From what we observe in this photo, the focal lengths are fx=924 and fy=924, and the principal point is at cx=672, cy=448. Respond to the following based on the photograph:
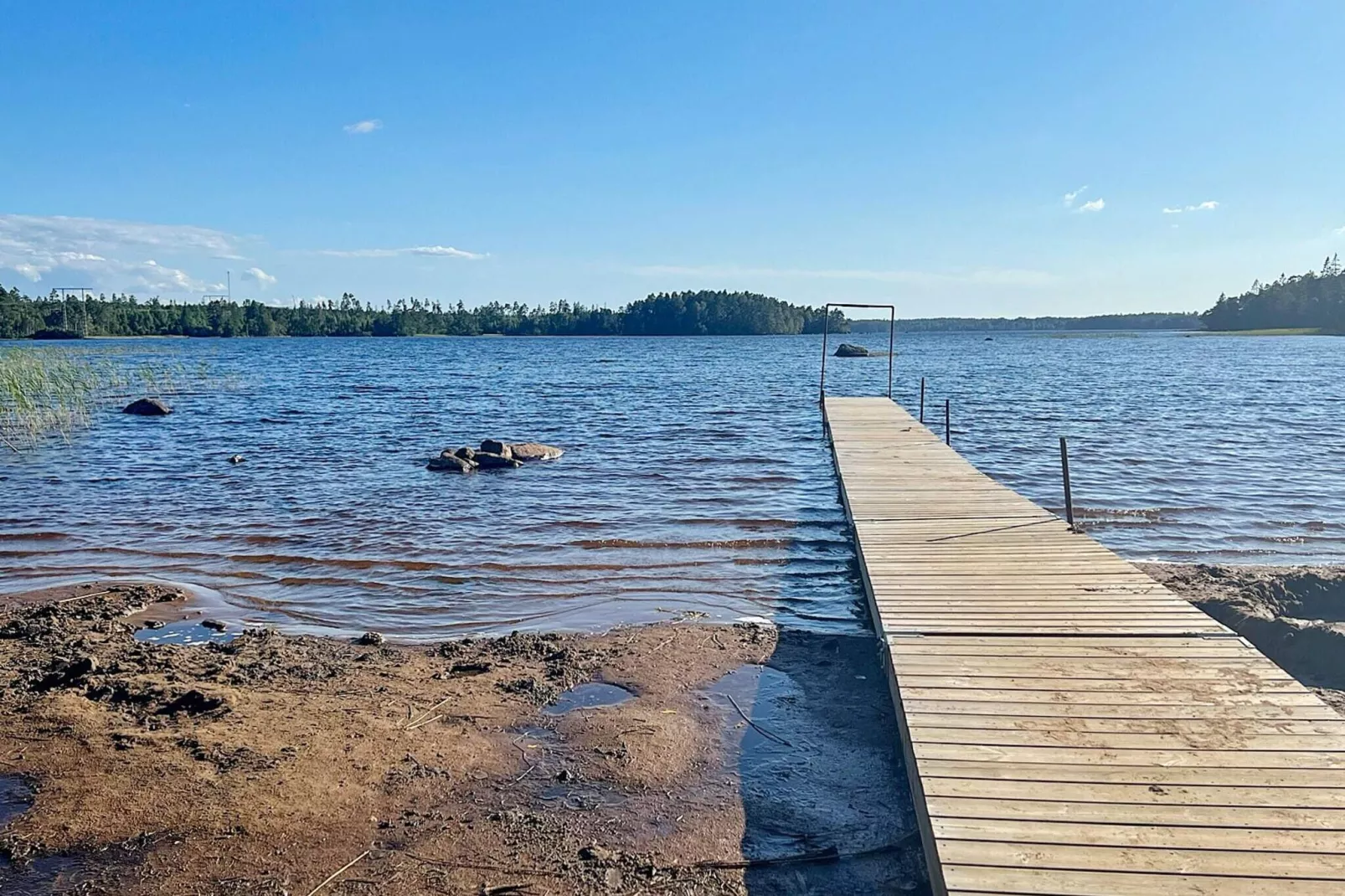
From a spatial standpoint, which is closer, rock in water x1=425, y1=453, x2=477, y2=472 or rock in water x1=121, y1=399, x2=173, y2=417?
rock in water x1=425, y1=453, x2=477, y2=472

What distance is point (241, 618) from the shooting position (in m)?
8.11

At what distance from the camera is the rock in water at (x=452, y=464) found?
16484 millimetres

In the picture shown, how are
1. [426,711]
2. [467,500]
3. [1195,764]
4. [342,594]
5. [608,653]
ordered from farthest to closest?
[467,500] → [342,594] → [608,653] → [426,711] → [1195,764]

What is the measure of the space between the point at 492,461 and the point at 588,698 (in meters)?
11.2

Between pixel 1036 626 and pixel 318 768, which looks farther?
pixel 1036 626

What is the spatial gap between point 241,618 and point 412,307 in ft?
554

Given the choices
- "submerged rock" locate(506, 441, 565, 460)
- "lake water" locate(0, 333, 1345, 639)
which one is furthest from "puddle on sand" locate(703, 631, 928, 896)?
"submerged rock" locate(506, 441, 565, 460)

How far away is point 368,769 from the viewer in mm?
4969

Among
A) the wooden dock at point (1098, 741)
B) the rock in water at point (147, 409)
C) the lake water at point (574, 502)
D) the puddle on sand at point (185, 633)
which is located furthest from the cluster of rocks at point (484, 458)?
the rock in water at point (147, 409)

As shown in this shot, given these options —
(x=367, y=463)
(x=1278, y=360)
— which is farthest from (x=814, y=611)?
(x=1278, y=360)

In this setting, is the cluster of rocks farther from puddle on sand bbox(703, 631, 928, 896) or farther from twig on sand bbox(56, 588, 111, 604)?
puddle on sand bbox(703, 631, 928, 896)

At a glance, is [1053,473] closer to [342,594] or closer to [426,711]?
[342,594]

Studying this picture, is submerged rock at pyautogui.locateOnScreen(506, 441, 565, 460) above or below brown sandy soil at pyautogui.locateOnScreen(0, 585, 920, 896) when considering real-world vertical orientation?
above

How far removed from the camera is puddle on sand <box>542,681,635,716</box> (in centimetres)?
593
